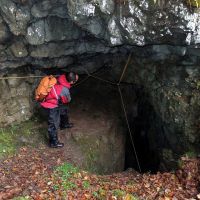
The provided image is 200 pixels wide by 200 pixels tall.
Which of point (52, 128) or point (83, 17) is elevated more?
point (83, 17)

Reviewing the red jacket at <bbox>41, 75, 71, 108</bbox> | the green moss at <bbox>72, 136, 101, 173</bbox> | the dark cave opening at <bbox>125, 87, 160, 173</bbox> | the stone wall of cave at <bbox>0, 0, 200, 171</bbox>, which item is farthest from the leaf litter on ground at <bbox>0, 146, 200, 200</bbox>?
the dark cave opening at <bbox>125, 87, 160, 173</bbox>

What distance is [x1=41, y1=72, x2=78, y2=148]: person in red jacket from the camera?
9727 millimetres

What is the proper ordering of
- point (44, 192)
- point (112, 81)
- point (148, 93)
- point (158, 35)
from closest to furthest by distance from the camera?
1. point (44, 192)
2. point (158, 35)
3. point (148, 93)
4. point (112, 81)

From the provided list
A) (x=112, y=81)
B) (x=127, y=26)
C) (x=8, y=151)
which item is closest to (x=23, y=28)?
(x=127, y=26)

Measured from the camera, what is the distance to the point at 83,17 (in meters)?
→ 8.42

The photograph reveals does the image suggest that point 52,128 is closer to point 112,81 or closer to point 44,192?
point 44,192

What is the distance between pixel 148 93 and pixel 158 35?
3.38 m

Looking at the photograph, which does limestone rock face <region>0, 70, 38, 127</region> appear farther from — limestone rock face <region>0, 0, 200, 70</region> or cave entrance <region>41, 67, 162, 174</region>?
cave entrance <region>41, 67, 162, 174</region>

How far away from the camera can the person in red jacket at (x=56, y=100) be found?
31.9ft

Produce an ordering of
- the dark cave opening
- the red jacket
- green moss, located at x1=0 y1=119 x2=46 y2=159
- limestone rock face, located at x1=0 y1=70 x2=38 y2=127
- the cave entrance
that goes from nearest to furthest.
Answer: the red jacket
green moss, located at x1=0 y1=119 x2=46 y2=159
limestone rock face, located at x1=0 y1=70 x2=38 y2=127
the cave entrance
the dark cave opening

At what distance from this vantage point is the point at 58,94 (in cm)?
972

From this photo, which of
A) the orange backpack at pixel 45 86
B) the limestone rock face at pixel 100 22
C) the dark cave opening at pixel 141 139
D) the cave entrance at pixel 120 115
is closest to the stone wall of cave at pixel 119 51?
the limestone rock face at pixel 100 22

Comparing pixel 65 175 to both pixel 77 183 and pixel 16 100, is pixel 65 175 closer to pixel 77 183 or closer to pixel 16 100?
pixel 77 183

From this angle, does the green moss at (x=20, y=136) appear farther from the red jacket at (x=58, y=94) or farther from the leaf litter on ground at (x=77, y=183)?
the red jacket at (x=58, y=94)
